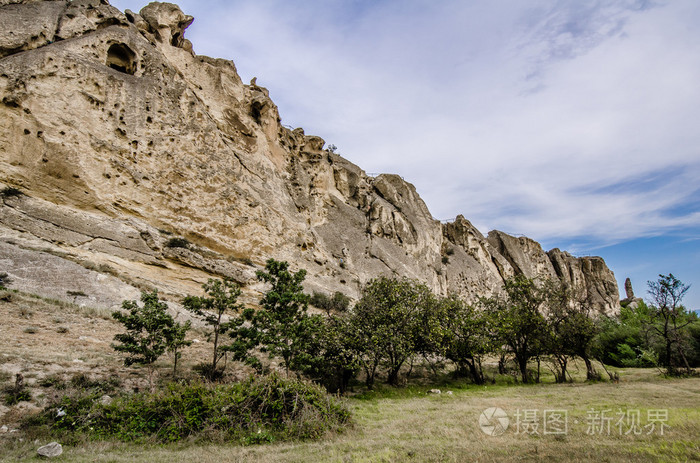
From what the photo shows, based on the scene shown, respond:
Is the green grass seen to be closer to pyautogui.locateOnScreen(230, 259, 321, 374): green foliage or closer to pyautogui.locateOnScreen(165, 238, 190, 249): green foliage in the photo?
pyautogui.locateOnScreen(230, 259, 321, 374): green foliage

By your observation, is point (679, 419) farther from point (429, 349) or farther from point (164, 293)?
point (164, 293)

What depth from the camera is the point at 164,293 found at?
19672mm

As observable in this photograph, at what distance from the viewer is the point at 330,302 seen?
29.6m

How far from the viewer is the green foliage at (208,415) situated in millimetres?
7801

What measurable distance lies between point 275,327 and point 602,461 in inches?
437

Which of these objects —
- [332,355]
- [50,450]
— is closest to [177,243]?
[332,355]

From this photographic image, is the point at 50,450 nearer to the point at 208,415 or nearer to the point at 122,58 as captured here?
the point at 208,415

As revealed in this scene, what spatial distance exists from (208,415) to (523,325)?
1938cm

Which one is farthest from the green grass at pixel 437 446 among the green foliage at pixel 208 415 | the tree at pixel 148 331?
the tree at pixel 148 331

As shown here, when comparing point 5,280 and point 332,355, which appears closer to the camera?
point 5,280

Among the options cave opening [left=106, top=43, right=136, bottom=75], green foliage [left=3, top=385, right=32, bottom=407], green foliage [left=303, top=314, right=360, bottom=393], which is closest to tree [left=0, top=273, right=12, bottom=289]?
green foliage [left=3, top=385, right=32, bottom=407]

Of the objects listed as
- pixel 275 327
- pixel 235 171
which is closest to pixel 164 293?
pixel 275 327

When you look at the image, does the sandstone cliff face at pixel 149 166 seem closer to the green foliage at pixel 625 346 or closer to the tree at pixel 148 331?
the tree at pixel 148 331

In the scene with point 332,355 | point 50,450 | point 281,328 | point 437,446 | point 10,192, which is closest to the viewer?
point 50,450
